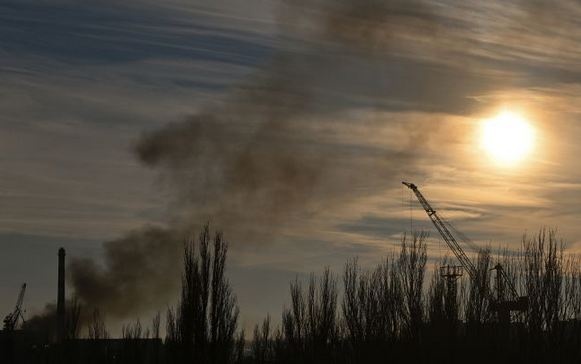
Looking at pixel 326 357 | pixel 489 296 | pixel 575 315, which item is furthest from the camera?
pixel 326 357

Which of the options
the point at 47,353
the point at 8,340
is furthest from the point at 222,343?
Result: the point at 8,340

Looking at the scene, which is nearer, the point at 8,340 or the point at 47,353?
the point at 47,353

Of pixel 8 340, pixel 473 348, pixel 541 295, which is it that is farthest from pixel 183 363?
pixel 8 340

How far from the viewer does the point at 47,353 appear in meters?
71.9

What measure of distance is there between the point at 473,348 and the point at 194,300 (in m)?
12.0

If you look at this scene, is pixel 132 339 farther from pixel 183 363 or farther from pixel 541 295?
pixel 541 295

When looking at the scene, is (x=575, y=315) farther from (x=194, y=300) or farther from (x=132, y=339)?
(x=132, y=339)

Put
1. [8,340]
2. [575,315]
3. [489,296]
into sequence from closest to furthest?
[575,315] < [489,296] < [8,340]

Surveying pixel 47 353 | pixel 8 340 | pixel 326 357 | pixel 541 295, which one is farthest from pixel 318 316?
pixel 8 340

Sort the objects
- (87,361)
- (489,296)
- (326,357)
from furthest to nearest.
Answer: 1. (87,361)
2. (326,357)
3. (489,296)

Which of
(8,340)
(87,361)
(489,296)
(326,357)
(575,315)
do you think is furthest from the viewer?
(8,340)

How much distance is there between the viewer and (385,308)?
166 feet

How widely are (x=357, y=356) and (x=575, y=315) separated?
35.6ft

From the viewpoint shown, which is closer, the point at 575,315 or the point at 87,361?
the point at 575,315
